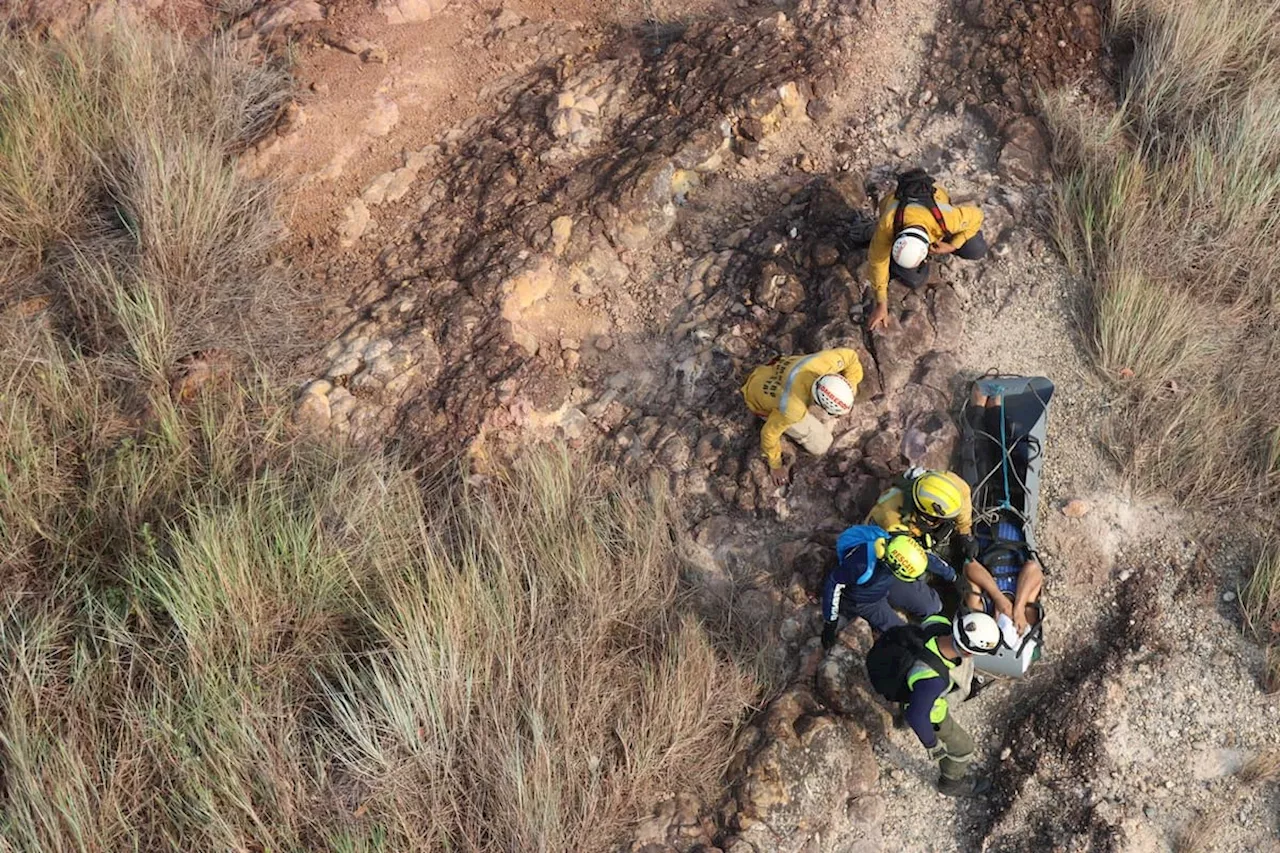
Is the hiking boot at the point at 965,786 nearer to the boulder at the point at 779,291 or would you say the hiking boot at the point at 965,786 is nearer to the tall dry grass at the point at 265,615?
the tall dry grass at the point at 265,615

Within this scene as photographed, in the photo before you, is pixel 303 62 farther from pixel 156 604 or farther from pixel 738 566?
pixel 738 566

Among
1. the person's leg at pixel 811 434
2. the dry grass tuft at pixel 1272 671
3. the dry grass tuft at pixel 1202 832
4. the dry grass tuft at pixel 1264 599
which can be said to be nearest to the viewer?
the dry grass tuft at pixel 1202 832

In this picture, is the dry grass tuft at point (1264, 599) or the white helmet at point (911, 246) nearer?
the dry grass tuft at point (1264, 599)

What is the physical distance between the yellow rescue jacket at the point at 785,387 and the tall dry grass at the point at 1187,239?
1464mm

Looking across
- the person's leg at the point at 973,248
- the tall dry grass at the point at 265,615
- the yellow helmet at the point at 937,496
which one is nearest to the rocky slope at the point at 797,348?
the person's leg at the point at 973,248

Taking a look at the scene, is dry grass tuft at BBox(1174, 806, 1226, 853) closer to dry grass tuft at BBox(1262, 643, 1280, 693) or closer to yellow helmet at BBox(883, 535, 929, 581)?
dry grass tuft at BBox(1262, 643, 1280, 693)

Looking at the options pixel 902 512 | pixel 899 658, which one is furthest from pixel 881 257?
pixel 899 658

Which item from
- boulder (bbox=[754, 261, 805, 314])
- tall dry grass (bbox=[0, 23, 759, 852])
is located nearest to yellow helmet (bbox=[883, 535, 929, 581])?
tall dry grass (bbox=[0, 23, 759, 852])

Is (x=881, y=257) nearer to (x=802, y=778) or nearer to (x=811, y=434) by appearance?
(x=811, y=434)

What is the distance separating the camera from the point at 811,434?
5012mm

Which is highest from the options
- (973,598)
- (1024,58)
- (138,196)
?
(138,196)

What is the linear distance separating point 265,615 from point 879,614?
2716 mm

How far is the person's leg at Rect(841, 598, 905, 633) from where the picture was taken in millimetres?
4543

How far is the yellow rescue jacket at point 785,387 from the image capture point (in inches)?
186
